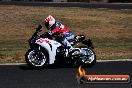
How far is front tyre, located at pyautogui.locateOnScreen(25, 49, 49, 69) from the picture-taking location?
14.2 metres

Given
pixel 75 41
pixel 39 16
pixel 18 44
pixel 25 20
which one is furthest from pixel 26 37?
pixel 75 41

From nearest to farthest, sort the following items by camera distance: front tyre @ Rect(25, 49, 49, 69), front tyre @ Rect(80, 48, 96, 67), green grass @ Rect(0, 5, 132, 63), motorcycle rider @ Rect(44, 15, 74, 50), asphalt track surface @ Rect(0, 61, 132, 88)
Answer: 1. asphalt track surface @ Rect(0, 61, 132, 88)
2. front tyre @ Rect(25, 49, 49, 69)
3. motorcycle rider @ Rect(44, 15, 74, 50)
4. front tyre @ Rect(80, 48, 96, 67)
5. green grass @ Rect(0, 5, 132, 63)

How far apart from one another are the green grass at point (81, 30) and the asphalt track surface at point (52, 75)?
2.42m

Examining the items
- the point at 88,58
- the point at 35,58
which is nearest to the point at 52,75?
the point at 35,58

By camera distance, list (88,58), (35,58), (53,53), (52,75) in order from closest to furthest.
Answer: (52,75) → (35,58) → (53,53) → (88,58)

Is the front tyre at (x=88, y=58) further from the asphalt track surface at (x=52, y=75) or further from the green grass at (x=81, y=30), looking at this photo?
the green grass at (x=81, y=30)

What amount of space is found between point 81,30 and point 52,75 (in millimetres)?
17058

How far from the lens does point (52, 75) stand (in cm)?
1299

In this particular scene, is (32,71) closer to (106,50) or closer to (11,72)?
(11,72)

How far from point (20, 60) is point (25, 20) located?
56.0ft

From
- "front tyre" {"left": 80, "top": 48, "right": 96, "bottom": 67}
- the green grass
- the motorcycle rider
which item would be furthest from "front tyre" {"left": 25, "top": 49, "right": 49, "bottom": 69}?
the green grass

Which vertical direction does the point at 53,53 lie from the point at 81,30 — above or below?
above

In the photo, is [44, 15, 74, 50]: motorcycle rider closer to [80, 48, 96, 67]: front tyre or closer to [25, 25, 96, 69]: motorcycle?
[25, 25, 96, 69]: motorcycle

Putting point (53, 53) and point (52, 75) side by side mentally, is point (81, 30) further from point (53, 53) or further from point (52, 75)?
point (52, 75)
